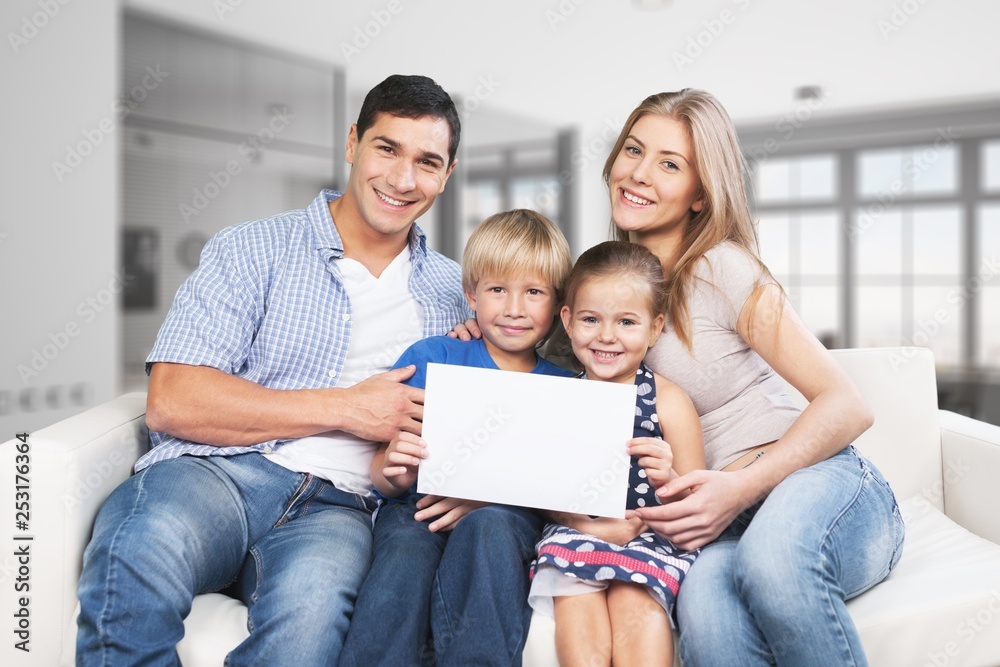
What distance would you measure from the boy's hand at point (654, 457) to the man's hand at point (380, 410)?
419 millimetres

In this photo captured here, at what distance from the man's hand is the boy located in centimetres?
6

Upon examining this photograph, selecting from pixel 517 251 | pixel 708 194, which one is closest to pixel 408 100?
pixel 517 251

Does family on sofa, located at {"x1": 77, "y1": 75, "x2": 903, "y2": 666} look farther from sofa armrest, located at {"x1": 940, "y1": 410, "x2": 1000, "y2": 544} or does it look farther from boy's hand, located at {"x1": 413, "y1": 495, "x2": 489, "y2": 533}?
sofa armrest, located at {"x1": 940, "y1": 410, "x2": 1000, "y2": 544}

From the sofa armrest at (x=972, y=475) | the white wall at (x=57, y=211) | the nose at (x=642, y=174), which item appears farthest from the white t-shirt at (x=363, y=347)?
the white wall at (x=57, y=211)

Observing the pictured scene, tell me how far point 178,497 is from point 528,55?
13.7 feet

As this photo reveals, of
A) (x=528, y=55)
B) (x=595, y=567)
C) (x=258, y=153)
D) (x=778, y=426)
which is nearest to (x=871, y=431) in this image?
(x=778, y=426)

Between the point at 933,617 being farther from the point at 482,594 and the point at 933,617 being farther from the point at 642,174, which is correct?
the point at 642,174

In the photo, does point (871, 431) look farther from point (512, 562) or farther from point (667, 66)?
point (667, 66)

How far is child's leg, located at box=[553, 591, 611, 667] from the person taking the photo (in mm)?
1231

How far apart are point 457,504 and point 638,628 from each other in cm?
42

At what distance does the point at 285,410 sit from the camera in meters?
1.50

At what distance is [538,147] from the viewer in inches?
276

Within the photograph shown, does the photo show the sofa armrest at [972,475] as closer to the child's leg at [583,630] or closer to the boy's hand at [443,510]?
the child's leg at [583,630]

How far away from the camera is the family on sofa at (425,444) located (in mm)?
1227
